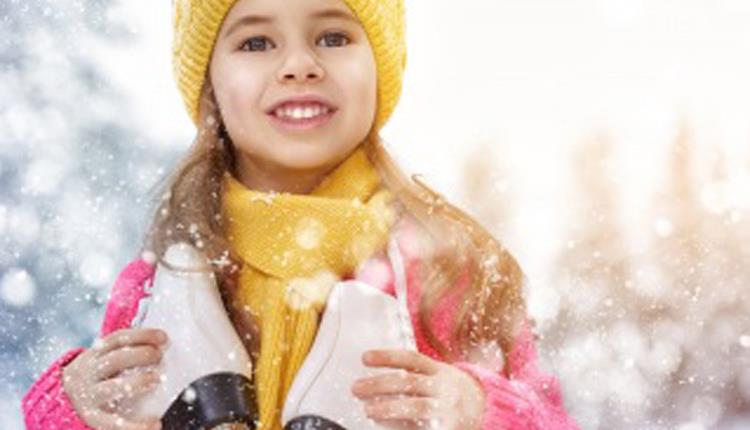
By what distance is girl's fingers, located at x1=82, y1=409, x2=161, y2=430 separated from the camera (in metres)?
1.58

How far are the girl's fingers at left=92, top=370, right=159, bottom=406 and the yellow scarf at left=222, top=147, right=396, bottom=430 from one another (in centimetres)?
15

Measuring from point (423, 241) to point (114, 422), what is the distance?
0.56 meters

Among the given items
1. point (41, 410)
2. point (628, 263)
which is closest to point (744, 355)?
point (628, 263)

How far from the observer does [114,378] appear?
1.66 m

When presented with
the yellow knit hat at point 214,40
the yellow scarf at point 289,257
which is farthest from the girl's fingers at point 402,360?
the yellow knit hat at point 214,40

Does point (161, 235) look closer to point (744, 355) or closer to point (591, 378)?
point (591, 378)

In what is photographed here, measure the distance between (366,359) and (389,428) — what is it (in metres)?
0.10

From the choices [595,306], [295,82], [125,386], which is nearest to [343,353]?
[125,386]

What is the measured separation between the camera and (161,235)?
1892mm

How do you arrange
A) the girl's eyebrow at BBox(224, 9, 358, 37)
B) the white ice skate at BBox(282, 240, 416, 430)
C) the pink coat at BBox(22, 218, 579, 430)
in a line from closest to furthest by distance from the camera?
the white ice skate at BBox(282, 240, 416, 430) < the pink coat at BBox(22, 218, 579, 430) < the girl's eyebrow at BBox(224, 9, 358, 37)

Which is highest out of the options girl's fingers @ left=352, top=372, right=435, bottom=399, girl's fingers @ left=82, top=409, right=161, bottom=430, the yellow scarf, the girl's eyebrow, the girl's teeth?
the girl's eyebrow

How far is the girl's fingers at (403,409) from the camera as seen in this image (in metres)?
→ 1.54

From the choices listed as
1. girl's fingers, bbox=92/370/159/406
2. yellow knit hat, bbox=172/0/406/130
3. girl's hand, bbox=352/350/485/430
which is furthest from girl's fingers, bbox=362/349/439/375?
yellow knit hat, bbox=172/0/406/130

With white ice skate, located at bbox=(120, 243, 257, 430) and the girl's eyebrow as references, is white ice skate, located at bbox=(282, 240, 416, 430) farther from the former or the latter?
the girl's eyebrow
